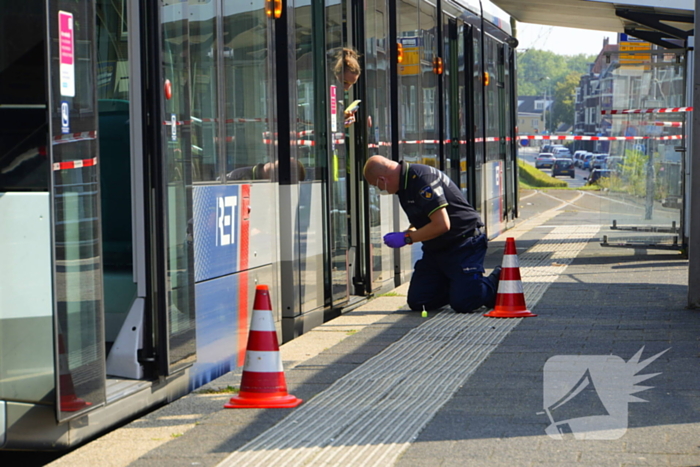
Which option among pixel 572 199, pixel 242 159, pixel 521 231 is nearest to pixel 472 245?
pixel 242 159

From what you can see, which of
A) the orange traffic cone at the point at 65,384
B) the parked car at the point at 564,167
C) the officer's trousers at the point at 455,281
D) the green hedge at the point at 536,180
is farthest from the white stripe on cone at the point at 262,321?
the parked car at the point at 564,167

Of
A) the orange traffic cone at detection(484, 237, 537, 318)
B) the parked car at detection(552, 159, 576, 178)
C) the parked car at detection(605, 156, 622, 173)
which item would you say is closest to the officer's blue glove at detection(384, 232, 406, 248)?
the orange traffic cone at detection(484, 237, 537, 318)

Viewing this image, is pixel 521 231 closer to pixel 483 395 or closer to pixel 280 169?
pixel 280 169

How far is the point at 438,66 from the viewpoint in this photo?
1125 cm

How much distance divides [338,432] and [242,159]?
2.26 metres

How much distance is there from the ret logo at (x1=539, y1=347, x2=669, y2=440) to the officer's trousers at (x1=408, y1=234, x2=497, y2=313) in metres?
2.05

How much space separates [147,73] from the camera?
5094mm

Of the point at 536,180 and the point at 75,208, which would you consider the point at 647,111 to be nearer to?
the point at 75,208

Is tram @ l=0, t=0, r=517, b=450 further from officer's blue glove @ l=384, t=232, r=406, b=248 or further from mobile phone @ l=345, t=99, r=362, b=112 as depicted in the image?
officer's blue glove @ l=384, t=232, r=406, b=248

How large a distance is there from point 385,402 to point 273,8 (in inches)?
114

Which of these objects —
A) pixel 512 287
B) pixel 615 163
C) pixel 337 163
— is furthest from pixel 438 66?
pixel 512 287

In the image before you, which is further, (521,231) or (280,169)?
(521,231)

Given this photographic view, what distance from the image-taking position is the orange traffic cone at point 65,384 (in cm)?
426

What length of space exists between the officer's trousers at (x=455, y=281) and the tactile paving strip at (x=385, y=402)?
0.55 feet
